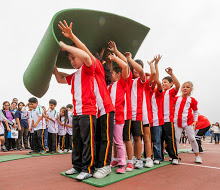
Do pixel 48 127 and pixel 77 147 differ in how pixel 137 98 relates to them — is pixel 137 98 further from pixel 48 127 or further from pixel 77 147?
pixel 48 127

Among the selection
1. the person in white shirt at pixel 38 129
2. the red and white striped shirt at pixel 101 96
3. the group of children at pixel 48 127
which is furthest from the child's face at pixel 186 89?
the person in white shirt at pixel 38 129

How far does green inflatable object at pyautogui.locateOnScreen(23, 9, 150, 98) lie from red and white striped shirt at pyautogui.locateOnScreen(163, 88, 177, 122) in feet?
4.20

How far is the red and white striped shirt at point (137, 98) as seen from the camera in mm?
3527

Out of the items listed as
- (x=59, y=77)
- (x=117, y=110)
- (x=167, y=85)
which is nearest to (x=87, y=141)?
(x=117, y=110)

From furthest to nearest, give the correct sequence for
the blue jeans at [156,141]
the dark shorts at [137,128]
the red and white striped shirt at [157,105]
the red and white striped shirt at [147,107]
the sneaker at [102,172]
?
the red and white striped shirt at [157,105], the blue jeans at [156,141], the red and white striped shirt at [147,107], the dark shorts at [137,128], the sneaker at [102,172]

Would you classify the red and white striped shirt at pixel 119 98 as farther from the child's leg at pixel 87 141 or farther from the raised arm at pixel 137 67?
the child's leg at pixel 87 141

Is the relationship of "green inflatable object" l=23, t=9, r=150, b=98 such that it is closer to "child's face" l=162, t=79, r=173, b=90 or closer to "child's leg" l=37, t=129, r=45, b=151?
"child's face" l=162, t=79, r=173, b=90

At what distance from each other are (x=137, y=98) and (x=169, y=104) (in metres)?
1.08

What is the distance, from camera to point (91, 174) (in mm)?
2633

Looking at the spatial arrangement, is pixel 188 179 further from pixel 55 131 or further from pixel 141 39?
pixel 55 131

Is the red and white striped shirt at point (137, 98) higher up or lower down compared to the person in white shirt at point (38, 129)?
higher up

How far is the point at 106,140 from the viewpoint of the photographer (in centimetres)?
280

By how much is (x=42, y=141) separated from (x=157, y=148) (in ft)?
13.1

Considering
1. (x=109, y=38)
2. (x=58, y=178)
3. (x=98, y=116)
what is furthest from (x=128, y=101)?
(x=58, y=178)
